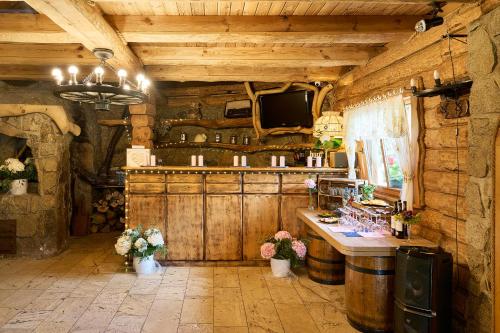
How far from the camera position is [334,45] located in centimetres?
491

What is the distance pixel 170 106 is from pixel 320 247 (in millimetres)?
4504

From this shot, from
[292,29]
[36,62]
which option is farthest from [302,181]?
[36,62]

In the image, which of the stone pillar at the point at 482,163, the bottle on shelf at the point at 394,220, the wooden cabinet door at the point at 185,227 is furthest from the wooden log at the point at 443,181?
the wooden cabinet door at the point at 185,227

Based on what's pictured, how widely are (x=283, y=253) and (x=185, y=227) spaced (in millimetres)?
1502

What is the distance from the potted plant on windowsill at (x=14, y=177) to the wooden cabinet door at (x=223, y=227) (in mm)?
3139

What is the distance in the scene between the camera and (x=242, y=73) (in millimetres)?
5902

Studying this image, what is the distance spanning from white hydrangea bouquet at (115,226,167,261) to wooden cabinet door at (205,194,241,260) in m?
0.73

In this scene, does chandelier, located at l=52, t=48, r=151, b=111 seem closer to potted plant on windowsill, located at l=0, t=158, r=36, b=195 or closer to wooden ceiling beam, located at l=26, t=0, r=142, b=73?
wooden ceiling beam, located at l=26, t=0, r=142, b=73

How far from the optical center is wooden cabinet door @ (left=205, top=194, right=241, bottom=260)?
217 inches

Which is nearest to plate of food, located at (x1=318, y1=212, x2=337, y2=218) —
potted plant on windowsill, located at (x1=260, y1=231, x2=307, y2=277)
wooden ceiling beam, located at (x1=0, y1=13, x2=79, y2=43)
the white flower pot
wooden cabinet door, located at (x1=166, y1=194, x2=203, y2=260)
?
potted plant on windowsill, located at (x1=260, y1=231, x2=307, y2=277)

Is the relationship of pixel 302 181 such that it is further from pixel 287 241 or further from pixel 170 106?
pixel 170 106

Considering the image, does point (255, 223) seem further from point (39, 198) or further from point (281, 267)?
point (39, 198)

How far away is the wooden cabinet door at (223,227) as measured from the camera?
551 centimetres

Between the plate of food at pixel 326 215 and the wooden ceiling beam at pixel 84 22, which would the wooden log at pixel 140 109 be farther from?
the plate of food at pixel 326 215
